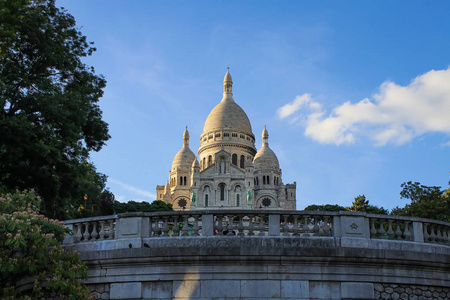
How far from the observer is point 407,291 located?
11320 millimetres

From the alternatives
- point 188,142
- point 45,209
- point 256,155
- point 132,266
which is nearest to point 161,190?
point 188,142

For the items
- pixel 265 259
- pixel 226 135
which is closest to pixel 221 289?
pixel 265 259

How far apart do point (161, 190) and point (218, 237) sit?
124m

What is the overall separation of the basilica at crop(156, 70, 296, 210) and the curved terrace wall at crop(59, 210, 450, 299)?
3931 inches

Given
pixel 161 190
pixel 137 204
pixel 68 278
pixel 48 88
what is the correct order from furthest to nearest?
pixel 161 190 < pixel 137 204 < pixel 48 88 < pixel 68 278

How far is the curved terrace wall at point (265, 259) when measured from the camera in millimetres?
10891

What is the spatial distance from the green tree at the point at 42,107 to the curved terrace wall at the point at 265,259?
720 centimetres

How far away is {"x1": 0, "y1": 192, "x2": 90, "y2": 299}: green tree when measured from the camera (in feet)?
34.4

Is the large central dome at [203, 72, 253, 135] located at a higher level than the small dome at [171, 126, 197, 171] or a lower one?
higher

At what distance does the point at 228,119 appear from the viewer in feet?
430

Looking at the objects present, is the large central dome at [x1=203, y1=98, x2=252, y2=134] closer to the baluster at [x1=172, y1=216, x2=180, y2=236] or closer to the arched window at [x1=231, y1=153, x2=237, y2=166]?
the arched window at [x1=231, y1=153, x2=237, y2=166]

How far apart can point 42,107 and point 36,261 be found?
9105mm

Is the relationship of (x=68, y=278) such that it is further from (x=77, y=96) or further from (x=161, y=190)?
(x=161, y=190)

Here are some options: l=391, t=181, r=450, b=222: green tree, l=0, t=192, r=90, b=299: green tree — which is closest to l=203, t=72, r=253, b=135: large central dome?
l=391, t=181, r=450, b=222: green tree
